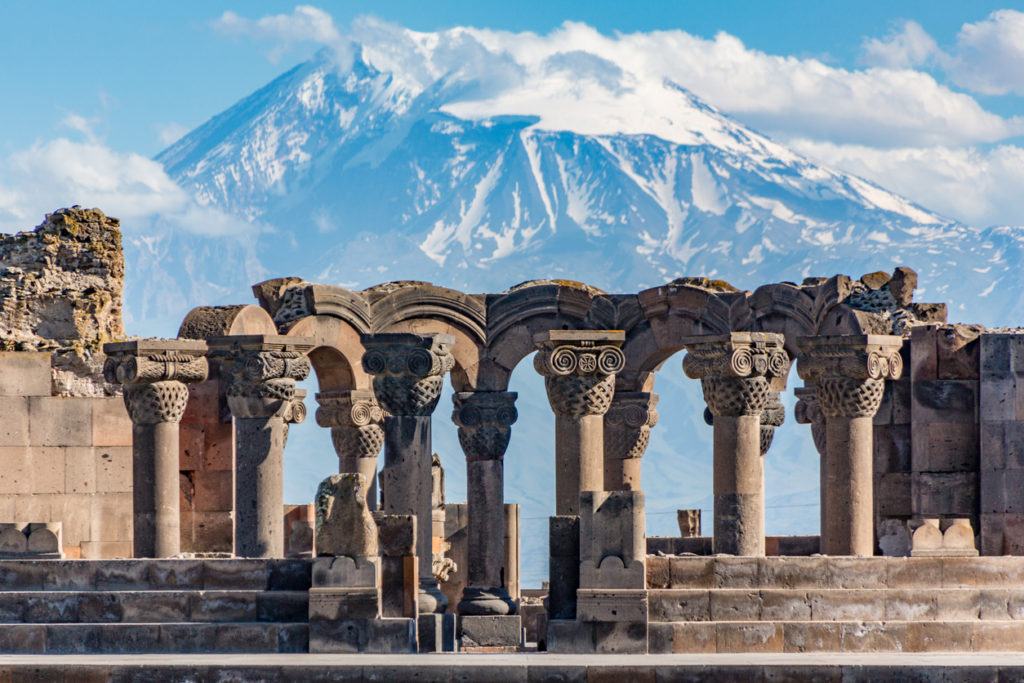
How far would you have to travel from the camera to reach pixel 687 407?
19175 centimetres

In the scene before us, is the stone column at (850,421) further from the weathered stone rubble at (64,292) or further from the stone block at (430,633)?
the weathered stone rubble at (64,292)

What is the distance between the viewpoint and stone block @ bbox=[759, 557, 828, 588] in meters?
18.7

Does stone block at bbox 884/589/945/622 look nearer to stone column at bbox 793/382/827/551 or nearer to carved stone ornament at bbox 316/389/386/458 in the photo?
stone column at bbox 793/382/827/551

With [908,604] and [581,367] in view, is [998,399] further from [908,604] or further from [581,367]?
[908,604]

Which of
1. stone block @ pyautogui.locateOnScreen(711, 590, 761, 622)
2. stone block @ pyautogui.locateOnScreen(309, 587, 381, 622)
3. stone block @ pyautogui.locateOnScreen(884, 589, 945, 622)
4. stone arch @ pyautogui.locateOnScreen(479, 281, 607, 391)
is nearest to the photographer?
stone block @ pyautogui.locateOnScreen(309, 587, 381, 622)

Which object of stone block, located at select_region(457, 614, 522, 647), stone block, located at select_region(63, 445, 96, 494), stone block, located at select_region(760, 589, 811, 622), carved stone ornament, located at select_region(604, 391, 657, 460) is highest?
carved stone ornament, located at select_region(604, 391, 657, 460)

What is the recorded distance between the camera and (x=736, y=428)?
22.0 metres

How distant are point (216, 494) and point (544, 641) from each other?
229 inches

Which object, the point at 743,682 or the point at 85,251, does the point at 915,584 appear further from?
the point at 85,251

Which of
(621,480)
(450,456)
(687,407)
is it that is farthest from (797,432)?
(621,480)

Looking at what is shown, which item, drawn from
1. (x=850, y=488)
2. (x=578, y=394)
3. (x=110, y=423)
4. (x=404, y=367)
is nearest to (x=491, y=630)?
(x=578, y=394)

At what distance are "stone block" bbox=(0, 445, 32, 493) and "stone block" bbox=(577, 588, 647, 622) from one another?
9.32 m

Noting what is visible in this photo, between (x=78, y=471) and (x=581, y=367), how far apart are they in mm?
7071

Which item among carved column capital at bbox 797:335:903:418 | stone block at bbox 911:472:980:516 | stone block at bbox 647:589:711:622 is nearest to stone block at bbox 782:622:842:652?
stone block at bbox 647:589:711:622
